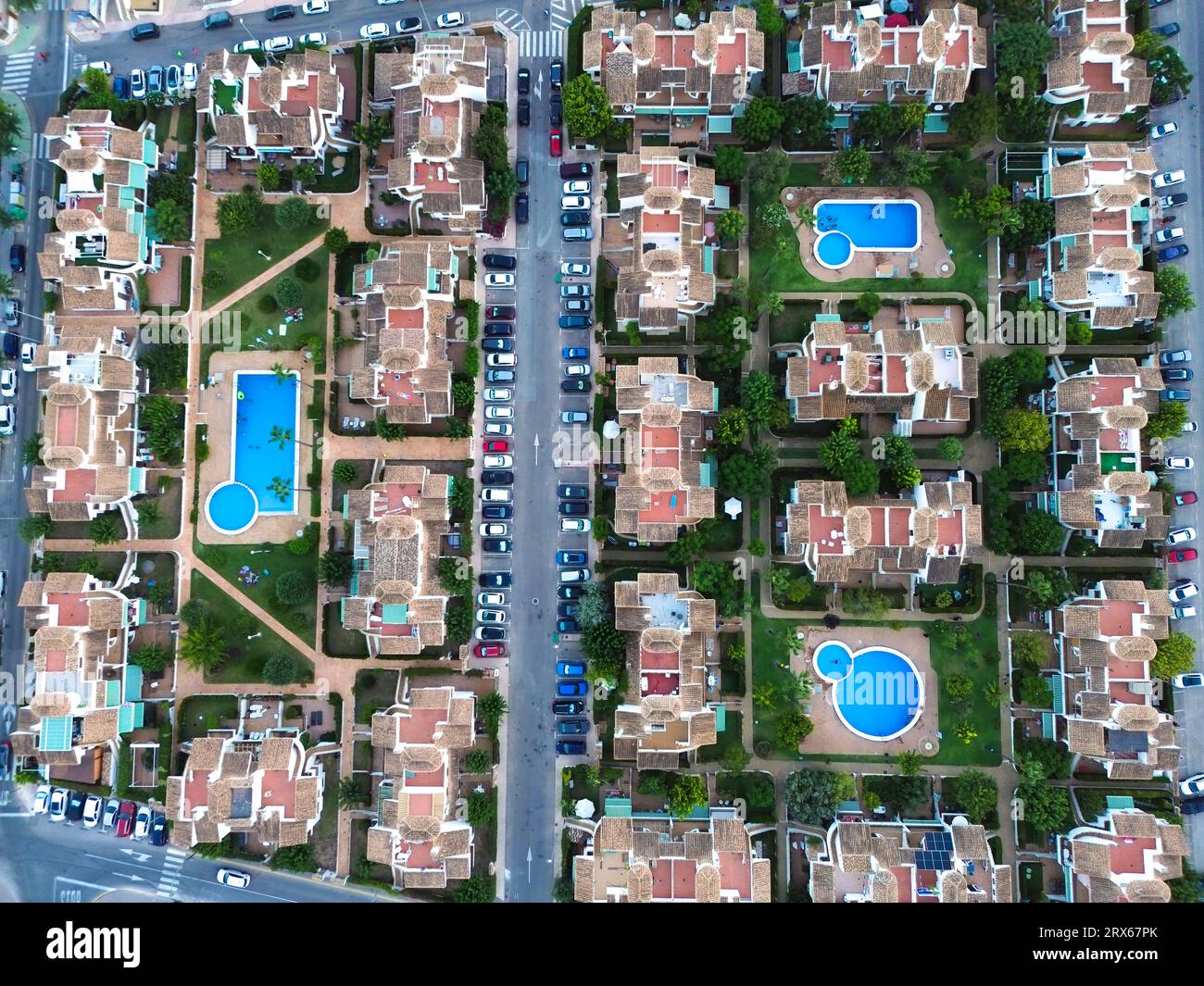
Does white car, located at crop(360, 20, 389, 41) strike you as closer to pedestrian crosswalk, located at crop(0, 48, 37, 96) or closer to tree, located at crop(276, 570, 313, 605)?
pedestrian crosswalk, located at crop(0, 48, 37, 96)

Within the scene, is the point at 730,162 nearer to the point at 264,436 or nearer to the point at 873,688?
the point at 873,688

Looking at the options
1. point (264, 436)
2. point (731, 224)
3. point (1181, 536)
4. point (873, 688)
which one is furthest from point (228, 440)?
point (1181, 536)

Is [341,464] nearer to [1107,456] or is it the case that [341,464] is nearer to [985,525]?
[985,525]

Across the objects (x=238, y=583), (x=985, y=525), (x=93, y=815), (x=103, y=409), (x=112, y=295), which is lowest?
(x=93, y=815)

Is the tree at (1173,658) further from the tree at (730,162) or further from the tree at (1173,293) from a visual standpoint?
the tree at (730,162)

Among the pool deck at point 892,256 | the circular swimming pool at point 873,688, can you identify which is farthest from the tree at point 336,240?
the circular swimming pool at point 873,688

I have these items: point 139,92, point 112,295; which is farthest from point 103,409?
point 139,92
